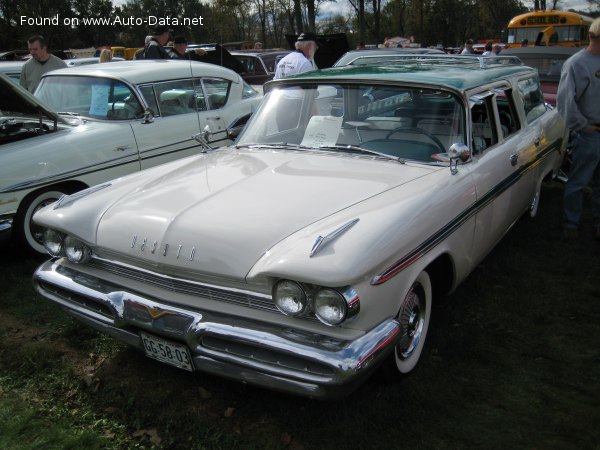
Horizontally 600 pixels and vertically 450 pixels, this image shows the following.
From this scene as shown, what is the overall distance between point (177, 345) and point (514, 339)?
2100 mm

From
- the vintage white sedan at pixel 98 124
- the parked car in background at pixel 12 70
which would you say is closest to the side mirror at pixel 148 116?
the vintage white sedan at pixel 98 124

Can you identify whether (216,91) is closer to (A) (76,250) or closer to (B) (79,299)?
(A) (76,250)

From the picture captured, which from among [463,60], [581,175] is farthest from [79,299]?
[581,175]

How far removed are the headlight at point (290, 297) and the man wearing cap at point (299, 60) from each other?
187 inches

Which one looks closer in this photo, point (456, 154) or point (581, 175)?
point (456, 154)

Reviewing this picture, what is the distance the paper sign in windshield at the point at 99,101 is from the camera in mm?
5609

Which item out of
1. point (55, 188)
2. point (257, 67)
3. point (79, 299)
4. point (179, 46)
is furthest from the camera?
point (257, 67)

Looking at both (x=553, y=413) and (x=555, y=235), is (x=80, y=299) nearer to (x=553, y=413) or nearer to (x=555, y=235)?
(x=553, y=413)

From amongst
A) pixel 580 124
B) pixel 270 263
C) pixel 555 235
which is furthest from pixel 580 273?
pixel 270 263

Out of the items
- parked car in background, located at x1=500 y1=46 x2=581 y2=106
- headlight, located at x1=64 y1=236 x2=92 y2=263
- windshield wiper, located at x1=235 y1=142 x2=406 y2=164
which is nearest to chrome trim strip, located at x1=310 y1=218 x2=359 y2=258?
windshield wiper, located at x1=235 y1=142 x2=406 y2=164

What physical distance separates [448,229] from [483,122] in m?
1.31

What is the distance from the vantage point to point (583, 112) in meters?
4.79

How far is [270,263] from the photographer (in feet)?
7.69

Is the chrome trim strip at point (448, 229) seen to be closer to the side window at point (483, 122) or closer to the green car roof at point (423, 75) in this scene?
the side window at point (483, 122)
